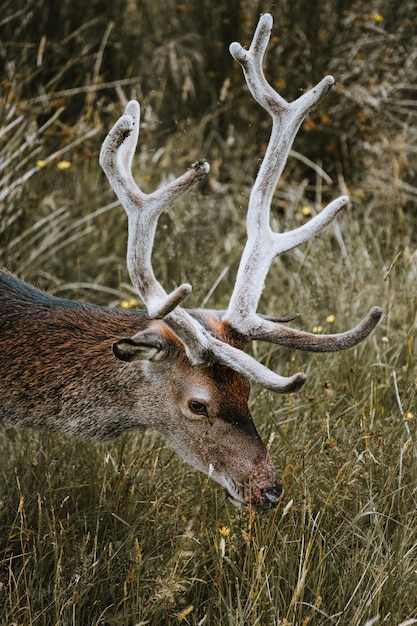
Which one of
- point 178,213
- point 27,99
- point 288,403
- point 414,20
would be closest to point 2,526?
point 288,403

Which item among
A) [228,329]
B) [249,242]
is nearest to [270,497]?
[228,329]

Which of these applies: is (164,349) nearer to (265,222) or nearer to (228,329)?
(228,329)

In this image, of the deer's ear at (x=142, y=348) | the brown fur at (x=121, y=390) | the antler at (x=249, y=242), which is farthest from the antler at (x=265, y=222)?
the deer's ear at (x=142, y=348)

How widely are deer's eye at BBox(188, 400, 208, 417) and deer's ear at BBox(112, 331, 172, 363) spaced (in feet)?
0.63

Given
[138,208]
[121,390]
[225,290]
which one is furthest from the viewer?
[225,290]

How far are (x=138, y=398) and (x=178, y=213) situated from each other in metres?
2.73

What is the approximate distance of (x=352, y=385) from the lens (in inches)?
160

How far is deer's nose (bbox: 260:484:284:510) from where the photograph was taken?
10.4ft

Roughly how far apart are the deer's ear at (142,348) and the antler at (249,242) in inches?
4.0

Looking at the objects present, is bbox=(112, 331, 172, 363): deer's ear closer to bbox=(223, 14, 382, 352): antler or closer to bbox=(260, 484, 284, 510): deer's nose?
bbox=(223, 14, 382, 352): antler

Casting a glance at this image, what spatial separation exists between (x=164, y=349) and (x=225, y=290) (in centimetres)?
222

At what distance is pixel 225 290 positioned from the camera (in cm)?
544

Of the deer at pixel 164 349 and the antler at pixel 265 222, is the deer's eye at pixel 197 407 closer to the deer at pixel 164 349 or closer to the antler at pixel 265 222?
the deer at pixel 164 349

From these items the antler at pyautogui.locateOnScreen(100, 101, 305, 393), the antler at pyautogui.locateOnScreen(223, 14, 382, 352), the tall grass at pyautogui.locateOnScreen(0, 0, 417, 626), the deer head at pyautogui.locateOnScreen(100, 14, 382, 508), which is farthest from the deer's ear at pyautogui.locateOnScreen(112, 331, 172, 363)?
the tall grass at pyautogui.locateOnScreen(0, 0, 417, 626)
